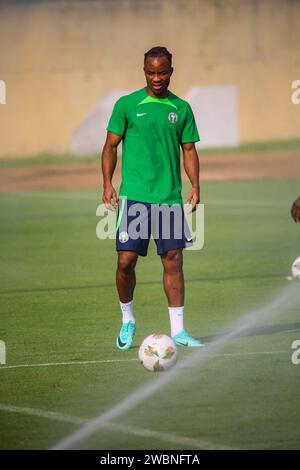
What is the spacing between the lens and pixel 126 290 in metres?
11.3

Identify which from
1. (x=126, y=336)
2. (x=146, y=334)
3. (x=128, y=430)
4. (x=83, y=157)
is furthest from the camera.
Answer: (x=83, y=157)

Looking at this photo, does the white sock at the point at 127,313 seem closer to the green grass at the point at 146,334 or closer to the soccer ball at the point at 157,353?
the green grass at the point at 146,334

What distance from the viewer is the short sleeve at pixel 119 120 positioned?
11023mm

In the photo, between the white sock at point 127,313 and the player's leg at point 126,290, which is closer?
the player's leg at point 126,290

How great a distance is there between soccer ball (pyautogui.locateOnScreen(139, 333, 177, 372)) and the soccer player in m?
Result: 1.03

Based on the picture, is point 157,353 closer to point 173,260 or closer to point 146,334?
point 173,260

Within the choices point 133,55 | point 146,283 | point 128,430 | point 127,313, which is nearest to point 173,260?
point 127,313

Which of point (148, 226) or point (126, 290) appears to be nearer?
point (148, 226)

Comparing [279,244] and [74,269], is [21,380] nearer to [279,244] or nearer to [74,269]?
[74,269]

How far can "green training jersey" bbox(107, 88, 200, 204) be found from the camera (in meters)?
11.0

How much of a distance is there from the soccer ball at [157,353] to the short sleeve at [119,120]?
1.98m

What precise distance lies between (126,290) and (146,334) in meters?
0.72

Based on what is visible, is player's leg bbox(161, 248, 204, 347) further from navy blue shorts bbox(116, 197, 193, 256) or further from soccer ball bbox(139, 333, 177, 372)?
soccer ball bbox(139, 333, 177, 372)

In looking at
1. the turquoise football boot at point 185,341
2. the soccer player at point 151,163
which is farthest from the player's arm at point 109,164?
the turquoise football boot at point 185,341
